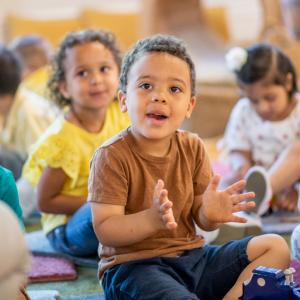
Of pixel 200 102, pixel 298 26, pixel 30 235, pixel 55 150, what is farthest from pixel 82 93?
pixel 298 26

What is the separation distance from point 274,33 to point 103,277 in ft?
7.28

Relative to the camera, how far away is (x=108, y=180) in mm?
1312

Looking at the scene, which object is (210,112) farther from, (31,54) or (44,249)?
(44,249)

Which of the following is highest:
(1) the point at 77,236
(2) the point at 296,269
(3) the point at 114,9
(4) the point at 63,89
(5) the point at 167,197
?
(3) the point at 114,9

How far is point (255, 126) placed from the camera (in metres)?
2.25

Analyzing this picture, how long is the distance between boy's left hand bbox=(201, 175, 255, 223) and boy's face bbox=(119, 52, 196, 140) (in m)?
0.13

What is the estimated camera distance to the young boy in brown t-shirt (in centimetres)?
129

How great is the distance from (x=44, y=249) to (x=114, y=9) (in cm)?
301

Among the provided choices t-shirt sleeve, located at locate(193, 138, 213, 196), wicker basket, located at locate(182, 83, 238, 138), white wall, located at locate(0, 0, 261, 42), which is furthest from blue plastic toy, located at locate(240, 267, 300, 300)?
white wall, located at locate(0, 0, 261, 42)

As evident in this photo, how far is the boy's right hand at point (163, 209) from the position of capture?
118 cm

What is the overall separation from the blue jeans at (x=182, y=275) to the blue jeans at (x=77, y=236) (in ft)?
1.11

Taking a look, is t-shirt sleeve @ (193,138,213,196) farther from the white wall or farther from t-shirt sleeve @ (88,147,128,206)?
the white wall

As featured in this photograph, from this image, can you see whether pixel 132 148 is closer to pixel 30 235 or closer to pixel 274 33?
pixel 30 235

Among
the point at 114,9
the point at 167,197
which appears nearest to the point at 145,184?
the point at 167,197
